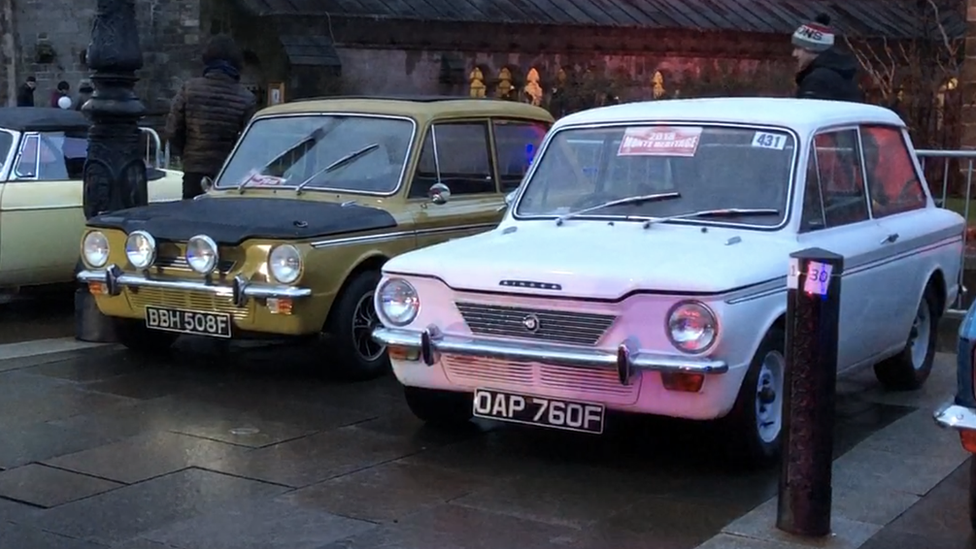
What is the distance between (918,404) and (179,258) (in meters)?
4.42

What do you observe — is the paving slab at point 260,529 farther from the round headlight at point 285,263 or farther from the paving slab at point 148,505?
the round headlight at point 285,263

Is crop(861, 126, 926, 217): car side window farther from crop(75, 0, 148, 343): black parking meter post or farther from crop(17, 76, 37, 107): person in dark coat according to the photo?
crop(17, 76, 37, 107): person in dark coat

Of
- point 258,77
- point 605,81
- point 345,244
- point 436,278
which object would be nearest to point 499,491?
point 436,278

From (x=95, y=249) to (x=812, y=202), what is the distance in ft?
14.5

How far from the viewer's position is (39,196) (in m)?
10.3

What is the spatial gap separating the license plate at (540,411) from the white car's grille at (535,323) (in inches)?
10.8

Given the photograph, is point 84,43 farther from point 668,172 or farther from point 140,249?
point 668,172

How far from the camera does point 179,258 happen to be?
792cm

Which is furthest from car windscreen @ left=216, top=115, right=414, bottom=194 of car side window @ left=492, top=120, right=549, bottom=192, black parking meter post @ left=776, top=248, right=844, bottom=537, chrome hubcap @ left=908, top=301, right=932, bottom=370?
black parking meter post @ left=776, top=248, right=844, bottom=537

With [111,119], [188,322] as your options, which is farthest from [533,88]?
[188,322]

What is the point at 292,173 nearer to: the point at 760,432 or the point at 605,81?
the point at 760,432

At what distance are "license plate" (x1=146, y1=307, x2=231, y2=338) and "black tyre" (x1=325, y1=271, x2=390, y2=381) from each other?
622mm

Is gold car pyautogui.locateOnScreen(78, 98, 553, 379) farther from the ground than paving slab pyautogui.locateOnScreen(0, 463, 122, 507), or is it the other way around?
gold car pyautogui.locateOnScreen(78, 98, 553, 379)

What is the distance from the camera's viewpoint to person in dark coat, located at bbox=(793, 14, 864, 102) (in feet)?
30.0
